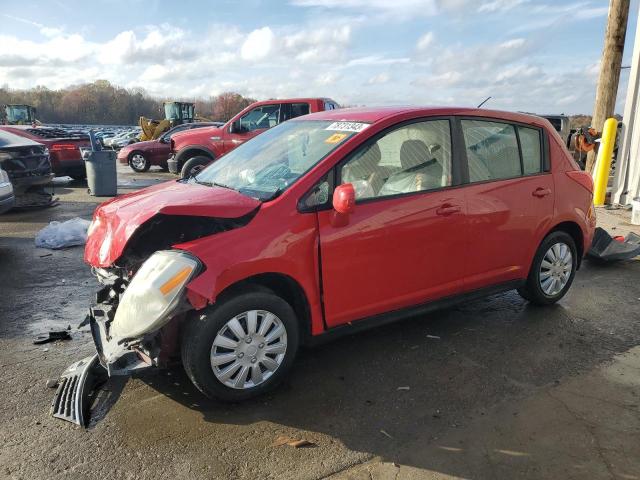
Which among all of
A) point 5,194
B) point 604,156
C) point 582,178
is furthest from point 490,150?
point 604,156

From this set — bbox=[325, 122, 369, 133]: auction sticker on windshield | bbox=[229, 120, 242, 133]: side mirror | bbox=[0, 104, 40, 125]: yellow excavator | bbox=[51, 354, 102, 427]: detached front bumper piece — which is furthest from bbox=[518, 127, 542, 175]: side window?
bbox=[0, 104, 40, 125]: yellow excavator

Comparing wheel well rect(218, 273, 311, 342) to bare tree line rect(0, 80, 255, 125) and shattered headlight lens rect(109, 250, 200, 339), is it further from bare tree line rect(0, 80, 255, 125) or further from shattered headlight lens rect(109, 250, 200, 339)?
bare tree line rect(0, 80, 255, 125)

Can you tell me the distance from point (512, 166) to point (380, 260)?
162 cm

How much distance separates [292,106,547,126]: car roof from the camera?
145 inches

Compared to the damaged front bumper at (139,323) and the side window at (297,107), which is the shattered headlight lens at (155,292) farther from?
the side window at (297,107)

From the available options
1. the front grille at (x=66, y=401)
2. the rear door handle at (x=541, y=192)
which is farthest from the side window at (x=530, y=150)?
the front grille at (x=66, y=401)

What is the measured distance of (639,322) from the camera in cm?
452

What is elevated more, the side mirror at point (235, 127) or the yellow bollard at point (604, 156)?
the side mirror at point (235, 127)

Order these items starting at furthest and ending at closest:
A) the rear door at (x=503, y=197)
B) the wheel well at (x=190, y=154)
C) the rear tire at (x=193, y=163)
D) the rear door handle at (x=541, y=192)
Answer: the wheel well at (x=190, y=154) < the rear tire at (x=193, y=163) < the rear door handle at (x=541, y=192) < the rear door at (x=503, y=197)

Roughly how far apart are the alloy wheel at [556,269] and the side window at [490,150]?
2.84 feet

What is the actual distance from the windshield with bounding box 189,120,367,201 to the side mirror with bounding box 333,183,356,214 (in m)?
0.34

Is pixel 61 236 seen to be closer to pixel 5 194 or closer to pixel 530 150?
pixel 5 194

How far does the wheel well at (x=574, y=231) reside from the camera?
4609mm

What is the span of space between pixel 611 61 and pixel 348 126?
920cm
